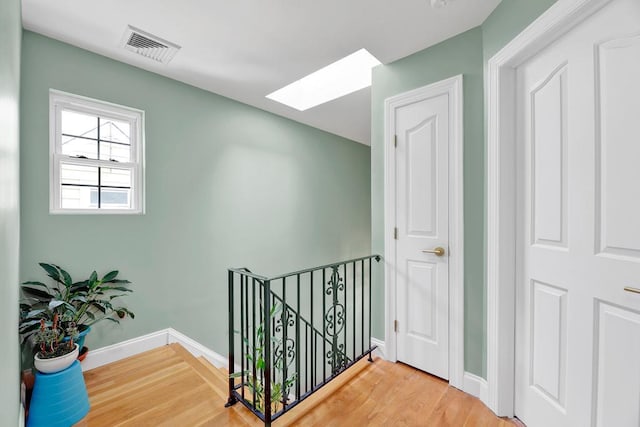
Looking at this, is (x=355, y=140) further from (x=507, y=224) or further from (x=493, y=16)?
(x=507, y=224)

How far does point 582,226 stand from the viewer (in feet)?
4.07

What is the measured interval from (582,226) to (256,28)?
7.42ft

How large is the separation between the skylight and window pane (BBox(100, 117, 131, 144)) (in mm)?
1448

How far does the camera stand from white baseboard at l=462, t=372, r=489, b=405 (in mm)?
1745

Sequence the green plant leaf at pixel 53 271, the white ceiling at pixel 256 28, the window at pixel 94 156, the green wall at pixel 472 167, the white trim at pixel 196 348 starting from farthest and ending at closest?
the white trim at pixel 196 348 → the window at pixel 94 156 → the green plant leaf at pixel 53 271 → the green wall at pixel 472 167 → the white ceiling at pixel 256 28

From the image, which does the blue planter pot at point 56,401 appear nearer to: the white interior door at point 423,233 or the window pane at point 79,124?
the window pane at point 79,124

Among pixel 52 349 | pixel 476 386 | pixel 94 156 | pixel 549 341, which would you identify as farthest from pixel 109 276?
pixel 549 341

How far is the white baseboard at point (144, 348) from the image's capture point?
2.20 m

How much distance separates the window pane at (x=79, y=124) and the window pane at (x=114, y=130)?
5 centimetres

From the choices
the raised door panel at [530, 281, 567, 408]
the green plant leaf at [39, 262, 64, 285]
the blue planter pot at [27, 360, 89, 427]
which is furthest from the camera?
the green plant leaf at [39, 262, 64, 285]

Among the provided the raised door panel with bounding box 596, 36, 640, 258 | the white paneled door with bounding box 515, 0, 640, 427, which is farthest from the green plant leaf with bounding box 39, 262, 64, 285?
the raised door panel with bounding box 596, 36, 640, 258

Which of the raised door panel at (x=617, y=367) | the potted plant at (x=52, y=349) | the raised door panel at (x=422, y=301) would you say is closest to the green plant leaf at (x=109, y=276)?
the potted plant at (x=52, y=349)

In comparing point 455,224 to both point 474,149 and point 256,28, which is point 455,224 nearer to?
point 474,149

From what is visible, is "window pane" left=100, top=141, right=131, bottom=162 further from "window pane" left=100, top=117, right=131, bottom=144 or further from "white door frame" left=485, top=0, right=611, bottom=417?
"white door frame" left=485, top=0, right=611, bottom=417
